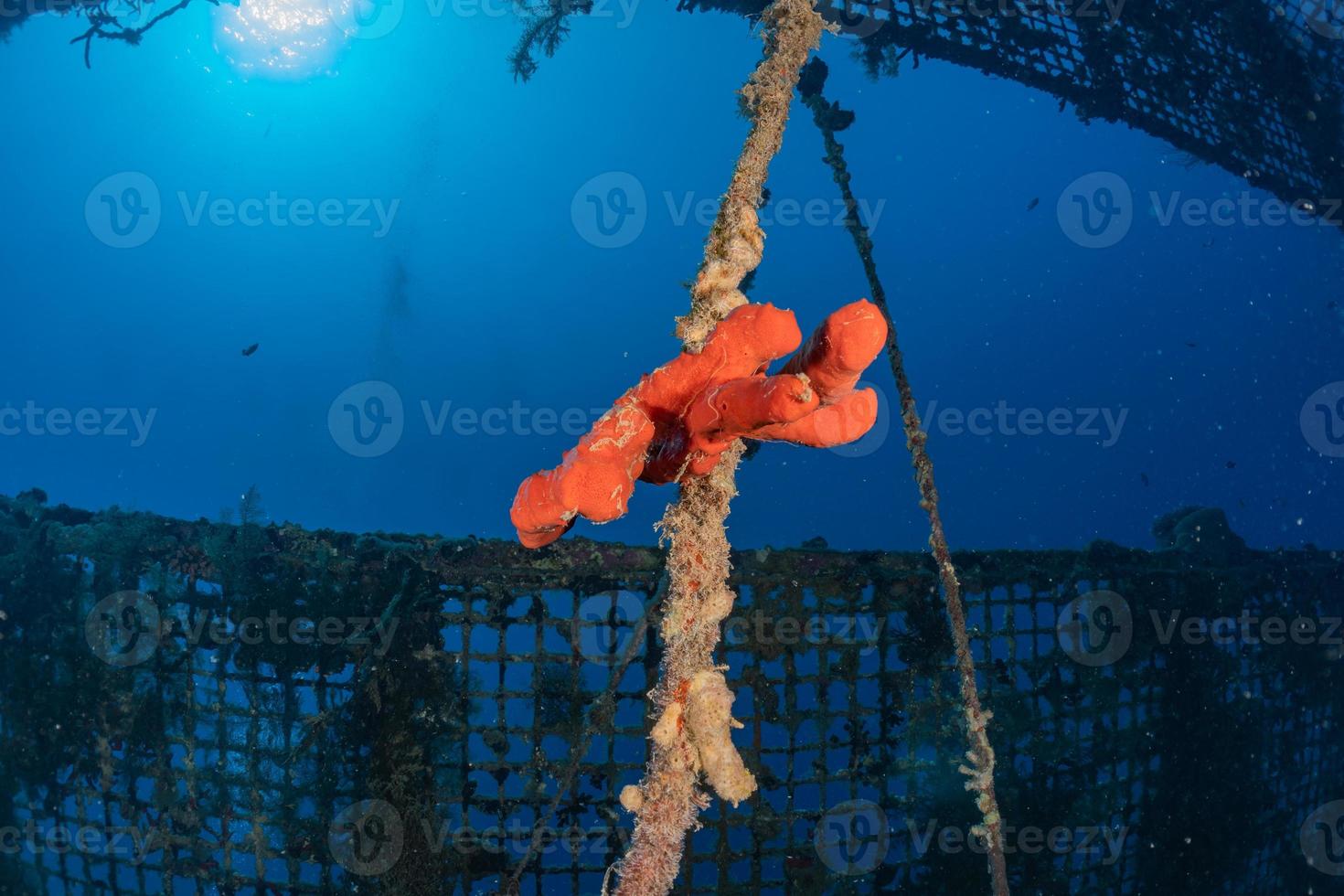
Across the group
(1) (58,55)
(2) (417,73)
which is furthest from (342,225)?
(1) (58,55)

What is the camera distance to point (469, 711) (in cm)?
479

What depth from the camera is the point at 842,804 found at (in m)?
5.02

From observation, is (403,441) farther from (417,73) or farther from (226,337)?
(417,73)

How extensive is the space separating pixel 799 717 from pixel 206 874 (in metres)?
4.62
